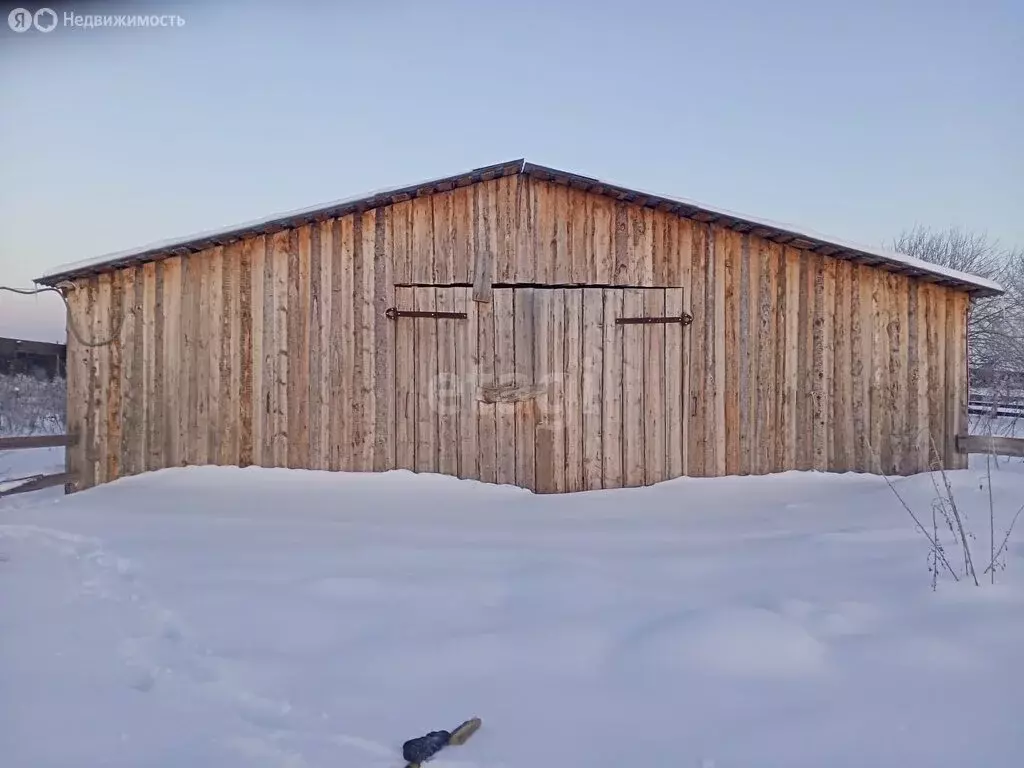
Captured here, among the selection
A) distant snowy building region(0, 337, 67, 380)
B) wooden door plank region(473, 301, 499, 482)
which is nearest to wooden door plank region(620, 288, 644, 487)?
wooden door plank region(473, 301, 499, 482)

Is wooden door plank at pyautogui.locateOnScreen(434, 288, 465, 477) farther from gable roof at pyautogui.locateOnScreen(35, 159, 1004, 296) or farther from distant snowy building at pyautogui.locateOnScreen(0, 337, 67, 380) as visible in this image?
distant snowy building at pyautogui.locateOnScreen(0, 337, 67, 380)

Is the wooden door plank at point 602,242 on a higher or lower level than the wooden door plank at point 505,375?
higher

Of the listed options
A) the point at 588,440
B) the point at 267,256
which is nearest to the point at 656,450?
the point at 588,440

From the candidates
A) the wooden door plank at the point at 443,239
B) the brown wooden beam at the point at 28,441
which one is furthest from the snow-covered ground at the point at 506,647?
the wooden door plank at the point at 443,239

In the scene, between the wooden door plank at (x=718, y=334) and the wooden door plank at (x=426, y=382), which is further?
the wooden door plank at (x=718, y=334)

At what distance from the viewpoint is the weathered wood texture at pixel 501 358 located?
729 centimetres

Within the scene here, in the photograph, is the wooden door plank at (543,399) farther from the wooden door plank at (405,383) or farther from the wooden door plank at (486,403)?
the wooden door plank at (405,383)

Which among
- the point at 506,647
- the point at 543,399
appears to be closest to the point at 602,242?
the point at 543,399

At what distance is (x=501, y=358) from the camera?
7.33 meters

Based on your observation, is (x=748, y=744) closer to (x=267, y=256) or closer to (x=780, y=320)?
(x=780, y=320)

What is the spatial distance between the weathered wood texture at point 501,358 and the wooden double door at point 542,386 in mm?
25

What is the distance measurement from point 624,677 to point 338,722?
124 cm

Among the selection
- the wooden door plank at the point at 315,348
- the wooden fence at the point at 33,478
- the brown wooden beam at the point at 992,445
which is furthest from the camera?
the wooden door plank at the point at 315,348

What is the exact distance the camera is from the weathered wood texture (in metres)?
7.29
